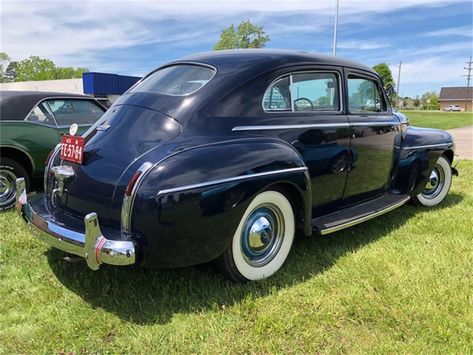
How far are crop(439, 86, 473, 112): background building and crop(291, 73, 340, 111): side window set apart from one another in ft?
322

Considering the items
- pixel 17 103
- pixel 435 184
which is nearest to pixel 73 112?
pixel 17 103

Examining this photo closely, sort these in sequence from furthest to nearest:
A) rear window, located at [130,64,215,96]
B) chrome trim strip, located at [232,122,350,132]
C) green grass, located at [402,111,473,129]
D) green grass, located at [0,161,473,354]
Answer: green grass, located at [402,111,473,129] → rear window, located at [130,64,215,96] → chrome trim strip, located at [232,122,350,132] → green grass, located at [0,161,473,354]

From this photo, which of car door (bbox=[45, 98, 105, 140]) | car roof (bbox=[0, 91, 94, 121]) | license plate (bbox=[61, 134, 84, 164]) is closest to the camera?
license plate (bbox=[61, 134, 84, 164])

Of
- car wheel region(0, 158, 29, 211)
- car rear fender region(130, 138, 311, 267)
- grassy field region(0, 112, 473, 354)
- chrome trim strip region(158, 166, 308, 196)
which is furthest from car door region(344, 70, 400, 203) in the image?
car wheel region(0, 158, 29, 211)

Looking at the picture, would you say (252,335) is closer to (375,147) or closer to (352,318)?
(352,318)

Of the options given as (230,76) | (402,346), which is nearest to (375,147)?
(230,76)

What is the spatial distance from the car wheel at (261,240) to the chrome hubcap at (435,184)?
280cm

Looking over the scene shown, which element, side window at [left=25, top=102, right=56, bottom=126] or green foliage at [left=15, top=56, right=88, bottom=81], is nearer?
side window at [left=25, top=102, right=56, bottom=126]

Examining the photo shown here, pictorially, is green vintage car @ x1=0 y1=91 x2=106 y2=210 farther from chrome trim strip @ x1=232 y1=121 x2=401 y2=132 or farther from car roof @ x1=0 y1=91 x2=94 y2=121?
chrome trim strip @ x1=232 y1=121 x2=401 y2=132

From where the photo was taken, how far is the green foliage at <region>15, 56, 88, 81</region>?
86812 millimetres

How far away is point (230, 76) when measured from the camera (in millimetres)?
3334

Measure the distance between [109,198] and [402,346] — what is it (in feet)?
6.54

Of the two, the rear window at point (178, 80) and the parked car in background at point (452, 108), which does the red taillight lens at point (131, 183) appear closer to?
the rear window at point (178, 80)

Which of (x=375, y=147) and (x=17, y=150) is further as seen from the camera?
(x=17, y=150)
